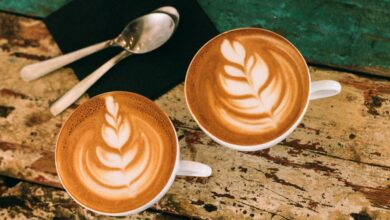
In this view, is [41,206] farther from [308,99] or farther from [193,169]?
[308,99]

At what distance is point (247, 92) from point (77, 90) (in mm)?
314

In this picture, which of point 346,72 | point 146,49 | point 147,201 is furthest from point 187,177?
point 346,72

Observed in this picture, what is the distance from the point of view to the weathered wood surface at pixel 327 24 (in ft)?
2.82

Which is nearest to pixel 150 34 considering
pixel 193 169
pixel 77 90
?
pixel 77 90

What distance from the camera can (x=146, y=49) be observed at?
0.87m

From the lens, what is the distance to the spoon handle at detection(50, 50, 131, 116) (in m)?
0.84

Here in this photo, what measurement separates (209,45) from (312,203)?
323 millimetres

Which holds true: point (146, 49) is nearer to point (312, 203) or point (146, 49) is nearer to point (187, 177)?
point (187, 177)

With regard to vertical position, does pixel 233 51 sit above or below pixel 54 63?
above

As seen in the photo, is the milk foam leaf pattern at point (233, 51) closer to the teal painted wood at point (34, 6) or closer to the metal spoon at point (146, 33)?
the metal spoon at point (146, 33)

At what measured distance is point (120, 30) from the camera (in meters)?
0.90

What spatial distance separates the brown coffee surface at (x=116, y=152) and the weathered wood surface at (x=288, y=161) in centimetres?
11

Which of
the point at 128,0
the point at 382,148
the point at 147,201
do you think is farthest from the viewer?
the point at 128,0

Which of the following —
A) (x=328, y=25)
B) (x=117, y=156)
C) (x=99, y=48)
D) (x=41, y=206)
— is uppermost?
(x=328, y=25)
